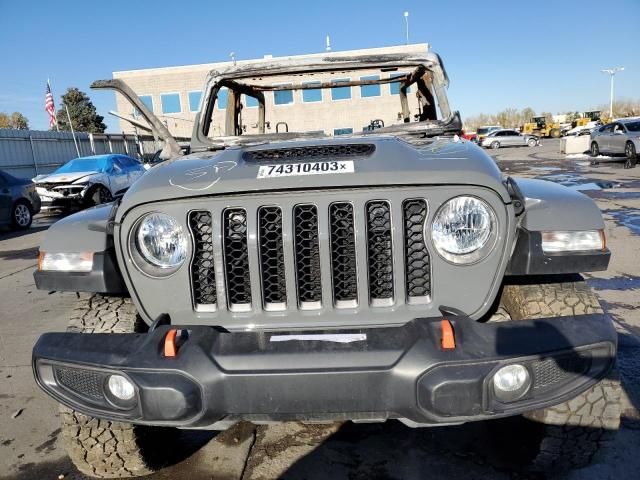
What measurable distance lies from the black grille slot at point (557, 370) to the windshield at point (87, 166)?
14.6 metres

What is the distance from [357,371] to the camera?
167 centimetres

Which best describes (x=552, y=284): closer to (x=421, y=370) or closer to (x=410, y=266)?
(x=410, y=266)

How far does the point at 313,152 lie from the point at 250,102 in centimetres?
262

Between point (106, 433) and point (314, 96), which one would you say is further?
point (314, 96)

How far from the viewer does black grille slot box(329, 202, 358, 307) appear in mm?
1926

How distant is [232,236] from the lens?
1.97 m

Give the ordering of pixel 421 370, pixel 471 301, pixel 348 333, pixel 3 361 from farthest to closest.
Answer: pixel 3 361
pixel 471 301
pixel 348 333
pixel 421 370

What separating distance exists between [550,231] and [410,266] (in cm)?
58

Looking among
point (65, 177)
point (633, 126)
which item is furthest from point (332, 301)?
point (633, 126)

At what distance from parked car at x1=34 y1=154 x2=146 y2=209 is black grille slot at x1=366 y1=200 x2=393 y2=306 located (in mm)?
12342

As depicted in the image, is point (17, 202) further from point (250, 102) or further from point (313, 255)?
point (313, 255)

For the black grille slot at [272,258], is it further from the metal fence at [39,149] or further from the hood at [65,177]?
the metal fence at [39,149]

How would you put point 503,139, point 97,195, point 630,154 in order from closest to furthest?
point 97,195 → point 630,154 → point 503,139

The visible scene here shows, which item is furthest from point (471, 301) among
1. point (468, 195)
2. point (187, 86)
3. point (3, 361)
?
point (187, 86)
